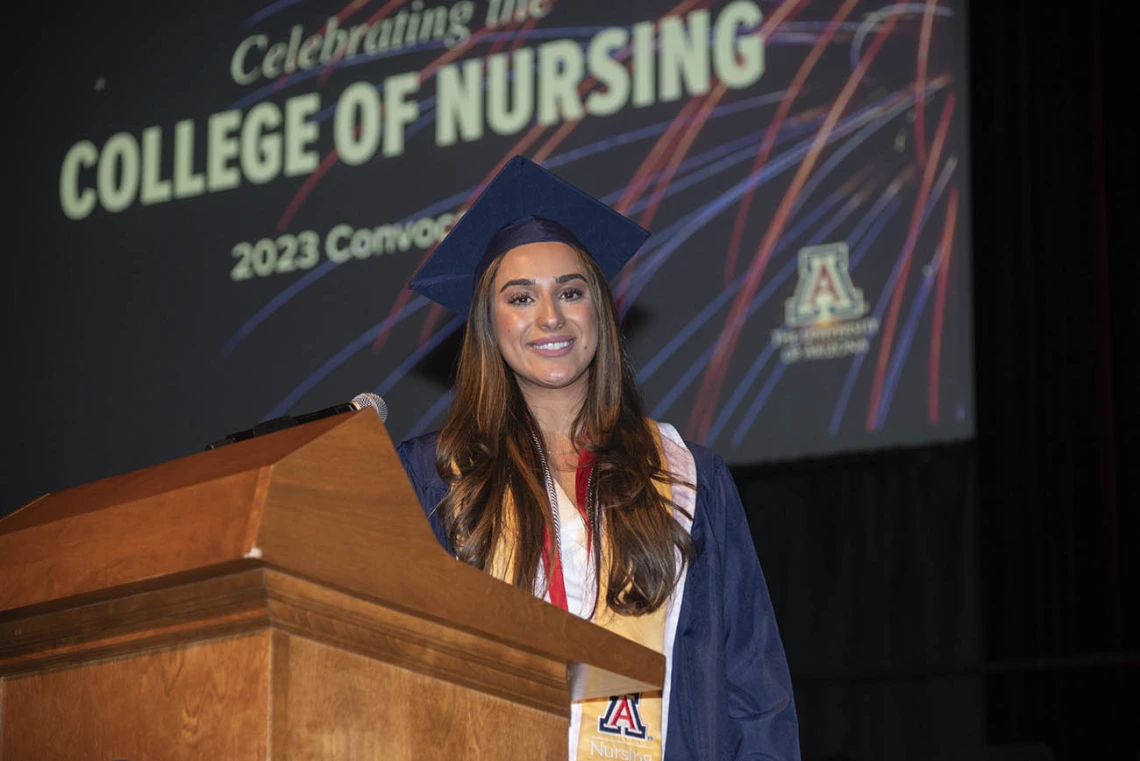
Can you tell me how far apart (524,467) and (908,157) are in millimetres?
2501

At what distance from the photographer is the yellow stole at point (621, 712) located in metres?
2.02

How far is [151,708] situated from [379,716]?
0.17 metres

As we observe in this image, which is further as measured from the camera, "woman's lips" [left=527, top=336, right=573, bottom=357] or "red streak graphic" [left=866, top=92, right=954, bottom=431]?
"red streak graphic" [left=866, top=92, right=954, bottom=431]

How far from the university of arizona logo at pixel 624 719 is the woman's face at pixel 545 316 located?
0.49 metres

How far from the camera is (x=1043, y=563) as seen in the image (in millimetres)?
4504

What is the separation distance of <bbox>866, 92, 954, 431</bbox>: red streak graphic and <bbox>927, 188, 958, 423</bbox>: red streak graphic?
0.25ft

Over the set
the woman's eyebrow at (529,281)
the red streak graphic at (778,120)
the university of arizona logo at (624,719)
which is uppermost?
the red streak graphic at (778,120)

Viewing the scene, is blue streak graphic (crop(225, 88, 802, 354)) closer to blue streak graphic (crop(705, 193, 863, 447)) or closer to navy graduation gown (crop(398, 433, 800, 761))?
blue streak graphic (crop(705, 193, 863, 447))

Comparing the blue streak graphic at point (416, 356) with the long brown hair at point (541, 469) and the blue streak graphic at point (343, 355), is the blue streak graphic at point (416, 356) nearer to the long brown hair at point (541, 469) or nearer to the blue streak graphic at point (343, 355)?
the blue streak graphic at point (343, 355)

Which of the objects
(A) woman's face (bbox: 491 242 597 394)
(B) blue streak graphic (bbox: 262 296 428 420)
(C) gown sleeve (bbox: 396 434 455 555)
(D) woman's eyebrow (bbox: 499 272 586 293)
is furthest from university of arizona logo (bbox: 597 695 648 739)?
(B) blue streak graphic (bbox: 262 296 428 420)

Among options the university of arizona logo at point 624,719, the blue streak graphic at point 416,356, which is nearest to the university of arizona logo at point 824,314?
the blue streak graphic at point 416,356

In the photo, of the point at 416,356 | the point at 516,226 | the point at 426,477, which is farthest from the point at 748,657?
the point at 416,356

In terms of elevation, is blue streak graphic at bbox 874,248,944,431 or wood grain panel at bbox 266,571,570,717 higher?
blue streak graphic at bbox 874,248,944,431

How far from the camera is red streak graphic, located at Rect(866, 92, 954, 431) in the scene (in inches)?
166
